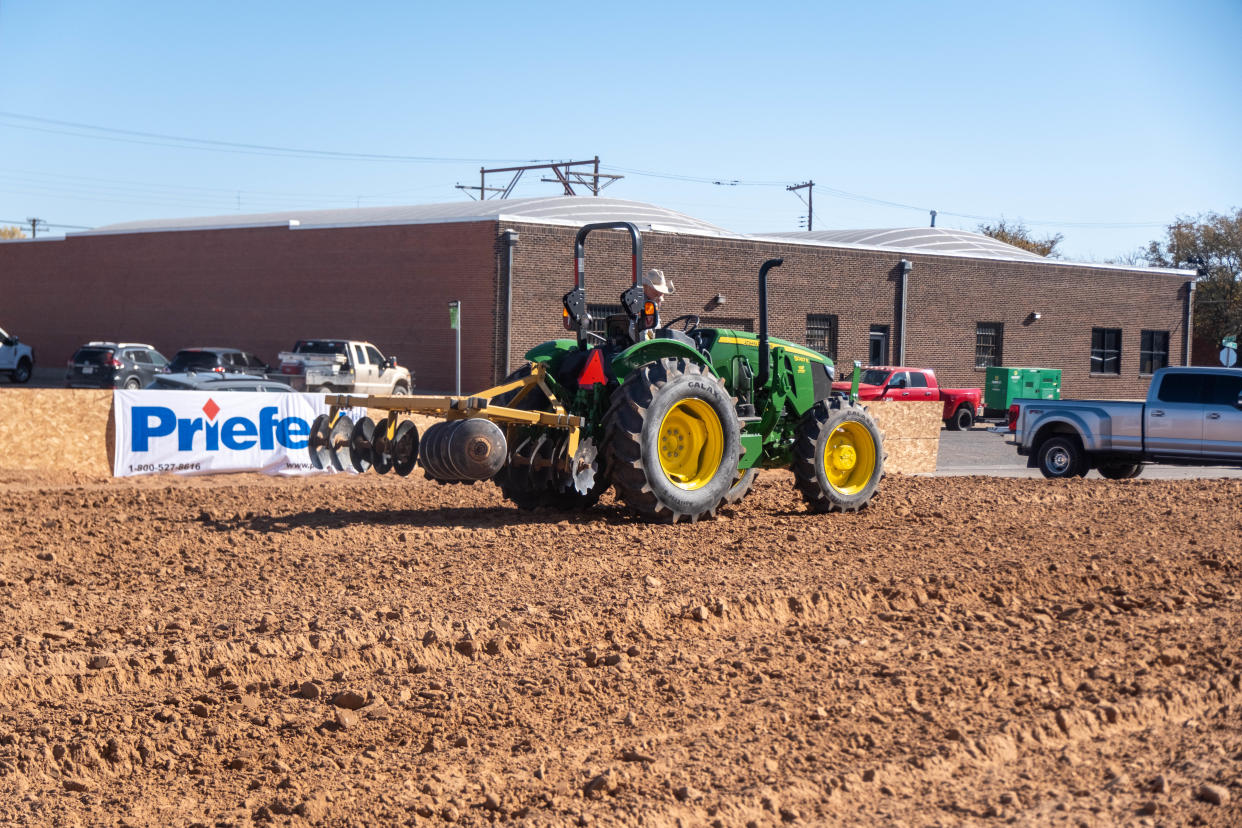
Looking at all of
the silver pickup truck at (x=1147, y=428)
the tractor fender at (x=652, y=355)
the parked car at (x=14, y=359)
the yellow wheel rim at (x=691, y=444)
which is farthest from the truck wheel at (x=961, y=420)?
the parked car at (x=14, y=359)

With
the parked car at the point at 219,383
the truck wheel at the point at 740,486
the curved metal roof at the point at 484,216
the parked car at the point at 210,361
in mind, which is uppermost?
the curved metal roof at the point at 484,216

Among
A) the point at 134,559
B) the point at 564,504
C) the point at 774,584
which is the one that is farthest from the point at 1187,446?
the point at 134,559

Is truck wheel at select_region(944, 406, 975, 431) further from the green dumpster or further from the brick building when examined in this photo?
the brick building

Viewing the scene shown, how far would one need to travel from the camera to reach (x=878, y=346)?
39.6 metres

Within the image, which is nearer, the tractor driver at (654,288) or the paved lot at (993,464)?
the tractor driver at (654,288)

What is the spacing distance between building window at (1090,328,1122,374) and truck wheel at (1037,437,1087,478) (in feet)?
91.2

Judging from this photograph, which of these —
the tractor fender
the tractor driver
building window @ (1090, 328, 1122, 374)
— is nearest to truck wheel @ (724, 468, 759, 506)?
the tractor fender

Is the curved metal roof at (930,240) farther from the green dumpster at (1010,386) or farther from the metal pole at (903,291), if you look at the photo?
the green dumpster at (1010,386)

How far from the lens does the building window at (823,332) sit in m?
38.1

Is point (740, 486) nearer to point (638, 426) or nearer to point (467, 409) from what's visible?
point (638, 426)

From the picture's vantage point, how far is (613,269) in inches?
1318

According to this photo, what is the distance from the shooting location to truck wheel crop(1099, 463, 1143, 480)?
18812 mm

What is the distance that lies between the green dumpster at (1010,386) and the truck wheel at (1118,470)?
1880 cm

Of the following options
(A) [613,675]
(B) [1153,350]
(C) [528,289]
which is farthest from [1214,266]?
(A) [613,675]
